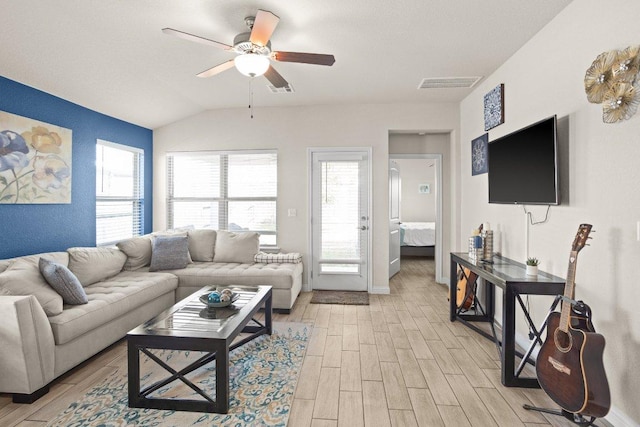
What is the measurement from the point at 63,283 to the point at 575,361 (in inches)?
138

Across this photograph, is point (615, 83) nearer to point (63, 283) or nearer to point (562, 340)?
point (562, 340)

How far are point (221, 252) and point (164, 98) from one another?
211cm

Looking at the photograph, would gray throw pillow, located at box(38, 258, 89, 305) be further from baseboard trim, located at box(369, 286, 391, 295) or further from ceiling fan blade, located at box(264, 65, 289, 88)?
baseboard trim, located at box(369, 286, 391, 295)

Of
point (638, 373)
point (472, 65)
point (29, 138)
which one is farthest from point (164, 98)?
point (638, 373)

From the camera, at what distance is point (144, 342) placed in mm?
2145

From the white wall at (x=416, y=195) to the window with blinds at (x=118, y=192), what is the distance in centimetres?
638

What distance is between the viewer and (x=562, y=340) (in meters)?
1.98

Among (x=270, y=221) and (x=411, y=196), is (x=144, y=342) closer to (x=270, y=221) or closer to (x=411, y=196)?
(x=270, y=221)

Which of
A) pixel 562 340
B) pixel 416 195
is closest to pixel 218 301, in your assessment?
pixel 562 340

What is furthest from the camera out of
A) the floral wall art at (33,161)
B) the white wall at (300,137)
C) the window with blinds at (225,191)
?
the window with blinds at (225,191)

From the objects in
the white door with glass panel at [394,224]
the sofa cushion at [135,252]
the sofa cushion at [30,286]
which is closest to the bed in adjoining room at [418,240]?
the white door with glass panel at [394,224]

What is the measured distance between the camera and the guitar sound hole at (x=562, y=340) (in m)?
1.92

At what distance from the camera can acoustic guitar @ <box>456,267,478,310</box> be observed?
147 inches

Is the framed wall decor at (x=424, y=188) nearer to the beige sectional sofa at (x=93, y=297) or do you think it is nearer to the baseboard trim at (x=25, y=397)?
the beige sectional sofa at (x=93, y=297)
